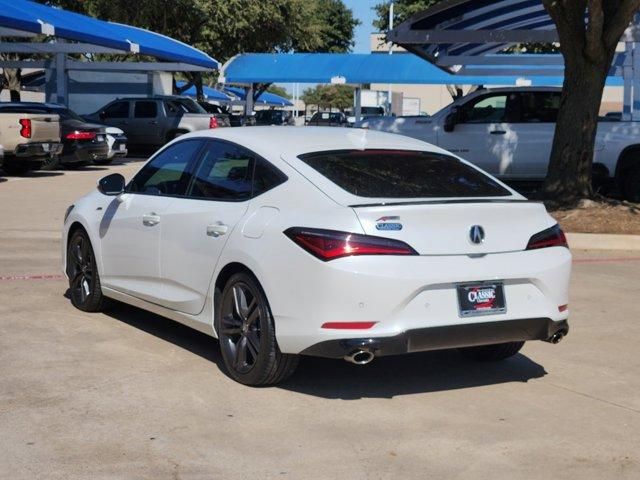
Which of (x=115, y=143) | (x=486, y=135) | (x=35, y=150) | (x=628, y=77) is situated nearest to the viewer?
(x=486, y=135)

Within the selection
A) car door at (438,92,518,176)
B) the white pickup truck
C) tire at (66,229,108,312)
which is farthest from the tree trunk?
tire at (66,229,108,312)

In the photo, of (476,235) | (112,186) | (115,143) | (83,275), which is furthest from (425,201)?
(115,143)

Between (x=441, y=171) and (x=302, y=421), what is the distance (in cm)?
197

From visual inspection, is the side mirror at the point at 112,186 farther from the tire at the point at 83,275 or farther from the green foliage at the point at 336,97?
the green foliage at the point at 336,97

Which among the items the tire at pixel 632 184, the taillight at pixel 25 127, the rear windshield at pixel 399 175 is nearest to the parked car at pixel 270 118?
the taillight at pixel 25 127

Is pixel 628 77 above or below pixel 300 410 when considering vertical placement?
above

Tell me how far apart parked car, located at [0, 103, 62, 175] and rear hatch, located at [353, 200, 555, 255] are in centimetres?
1640

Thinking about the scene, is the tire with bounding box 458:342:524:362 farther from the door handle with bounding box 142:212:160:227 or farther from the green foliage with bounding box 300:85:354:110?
the green foliage with bounding box 300:85:354:110

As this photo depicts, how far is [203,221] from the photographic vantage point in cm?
657

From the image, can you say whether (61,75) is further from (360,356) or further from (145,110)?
(360,356)

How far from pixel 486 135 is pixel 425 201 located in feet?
38.7

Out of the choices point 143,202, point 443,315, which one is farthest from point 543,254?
point 143,202

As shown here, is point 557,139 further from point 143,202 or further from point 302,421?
point 302,421

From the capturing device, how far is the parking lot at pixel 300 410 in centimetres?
496
